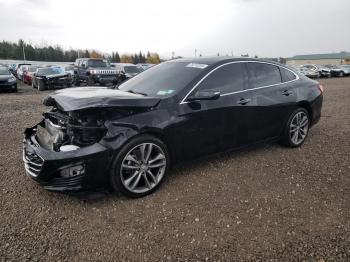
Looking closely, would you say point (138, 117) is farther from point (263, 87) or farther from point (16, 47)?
point (16, 47)

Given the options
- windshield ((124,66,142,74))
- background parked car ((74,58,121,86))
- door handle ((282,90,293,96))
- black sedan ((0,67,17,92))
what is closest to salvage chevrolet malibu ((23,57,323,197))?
door handle ((282,90,293,96))

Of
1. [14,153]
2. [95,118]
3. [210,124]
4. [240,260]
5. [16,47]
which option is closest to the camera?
[240,260]

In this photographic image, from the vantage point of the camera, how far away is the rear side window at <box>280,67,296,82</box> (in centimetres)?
486

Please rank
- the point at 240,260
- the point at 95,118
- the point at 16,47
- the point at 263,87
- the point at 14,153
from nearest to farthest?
the point at 240,260, the point at 95,118, the point at 263,87, the point at 14,153, the point at 16,47


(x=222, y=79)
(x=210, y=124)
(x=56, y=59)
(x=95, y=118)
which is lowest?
(x=210, y=124)

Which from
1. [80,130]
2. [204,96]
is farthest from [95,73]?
A: [80,130]

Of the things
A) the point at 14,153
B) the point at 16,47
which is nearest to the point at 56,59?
the point at 16,47

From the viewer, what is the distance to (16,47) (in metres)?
70.4

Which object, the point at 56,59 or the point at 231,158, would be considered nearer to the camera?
the point at 231,158

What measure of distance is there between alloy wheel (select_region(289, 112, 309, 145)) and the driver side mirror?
6.51 ft

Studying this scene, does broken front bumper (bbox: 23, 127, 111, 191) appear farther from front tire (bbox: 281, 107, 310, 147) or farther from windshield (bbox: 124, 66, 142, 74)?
windshield (bbox: 124, 66, 142, 74)

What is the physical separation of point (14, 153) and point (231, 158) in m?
3.59

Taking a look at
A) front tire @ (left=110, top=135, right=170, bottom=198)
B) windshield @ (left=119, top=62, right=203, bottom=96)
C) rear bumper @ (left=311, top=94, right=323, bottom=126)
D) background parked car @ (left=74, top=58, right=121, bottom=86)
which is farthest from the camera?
background parked car @ (left=74, top=58, right=121, bottom=86)

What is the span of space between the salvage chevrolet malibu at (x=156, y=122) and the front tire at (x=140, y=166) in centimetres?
1
